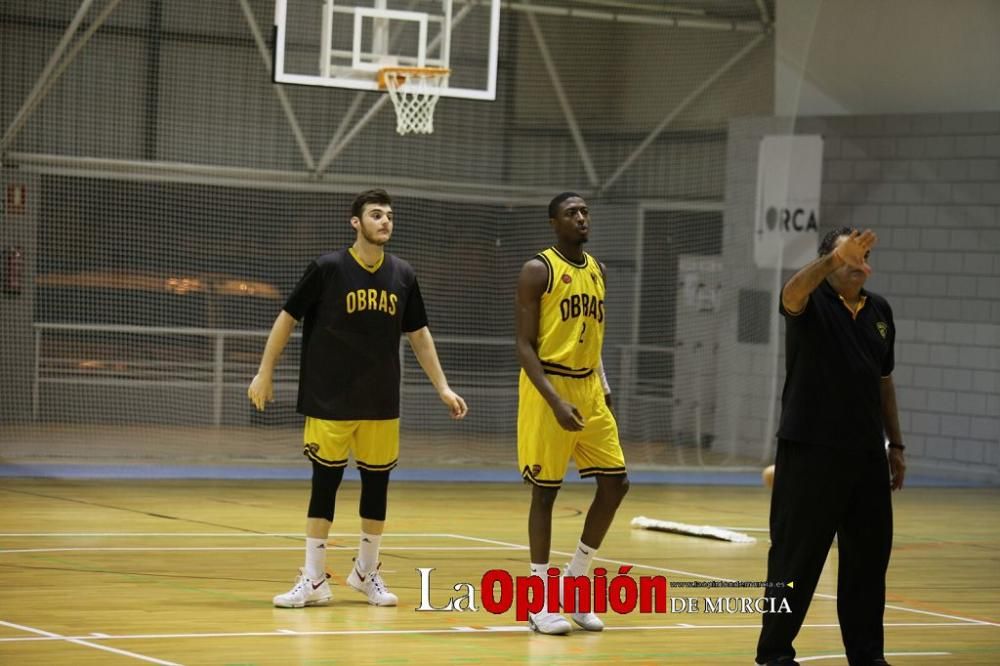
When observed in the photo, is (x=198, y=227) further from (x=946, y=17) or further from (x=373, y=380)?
(x=373, y=380)

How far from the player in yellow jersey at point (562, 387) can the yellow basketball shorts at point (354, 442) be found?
28.5 inches

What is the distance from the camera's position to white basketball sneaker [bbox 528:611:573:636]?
6.86 meters

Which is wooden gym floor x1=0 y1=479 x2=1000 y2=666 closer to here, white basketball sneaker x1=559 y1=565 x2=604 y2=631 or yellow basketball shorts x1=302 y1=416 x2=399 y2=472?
white basketball sneaker x1=559 y1=565 x2=604 y2=631

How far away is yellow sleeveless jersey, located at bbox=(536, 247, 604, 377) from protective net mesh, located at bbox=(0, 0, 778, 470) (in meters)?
8.89

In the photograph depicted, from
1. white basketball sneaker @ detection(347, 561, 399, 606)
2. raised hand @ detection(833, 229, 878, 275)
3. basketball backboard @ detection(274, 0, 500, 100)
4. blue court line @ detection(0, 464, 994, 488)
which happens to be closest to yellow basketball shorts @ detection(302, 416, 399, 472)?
white basketball sneaker @ detection(347, 561, 399, 606)

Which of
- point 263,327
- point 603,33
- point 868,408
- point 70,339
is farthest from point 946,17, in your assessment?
point 868,408

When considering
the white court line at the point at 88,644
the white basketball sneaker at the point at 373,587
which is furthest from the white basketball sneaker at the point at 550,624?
the white court line at the point at 88,644

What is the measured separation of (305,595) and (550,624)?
1221 millimetres

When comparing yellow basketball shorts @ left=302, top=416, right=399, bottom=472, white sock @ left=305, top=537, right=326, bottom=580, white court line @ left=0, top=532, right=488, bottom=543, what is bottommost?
white court line @ left=0, top=532, right=488, bottom=543

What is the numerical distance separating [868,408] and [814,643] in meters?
1.60

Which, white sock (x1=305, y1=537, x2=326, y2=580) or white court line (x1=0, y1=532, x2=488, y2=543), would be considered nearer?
white sock (x1=305, y1=537, x2=326, y2=580)

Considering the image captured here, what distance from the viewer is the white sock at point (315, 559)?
7395mm

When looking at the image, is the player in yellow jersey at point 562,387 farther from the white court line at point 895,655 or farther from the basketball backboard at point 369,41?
the basketball backboard at point 369,41

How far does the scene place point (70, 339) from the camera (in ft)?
57.8
